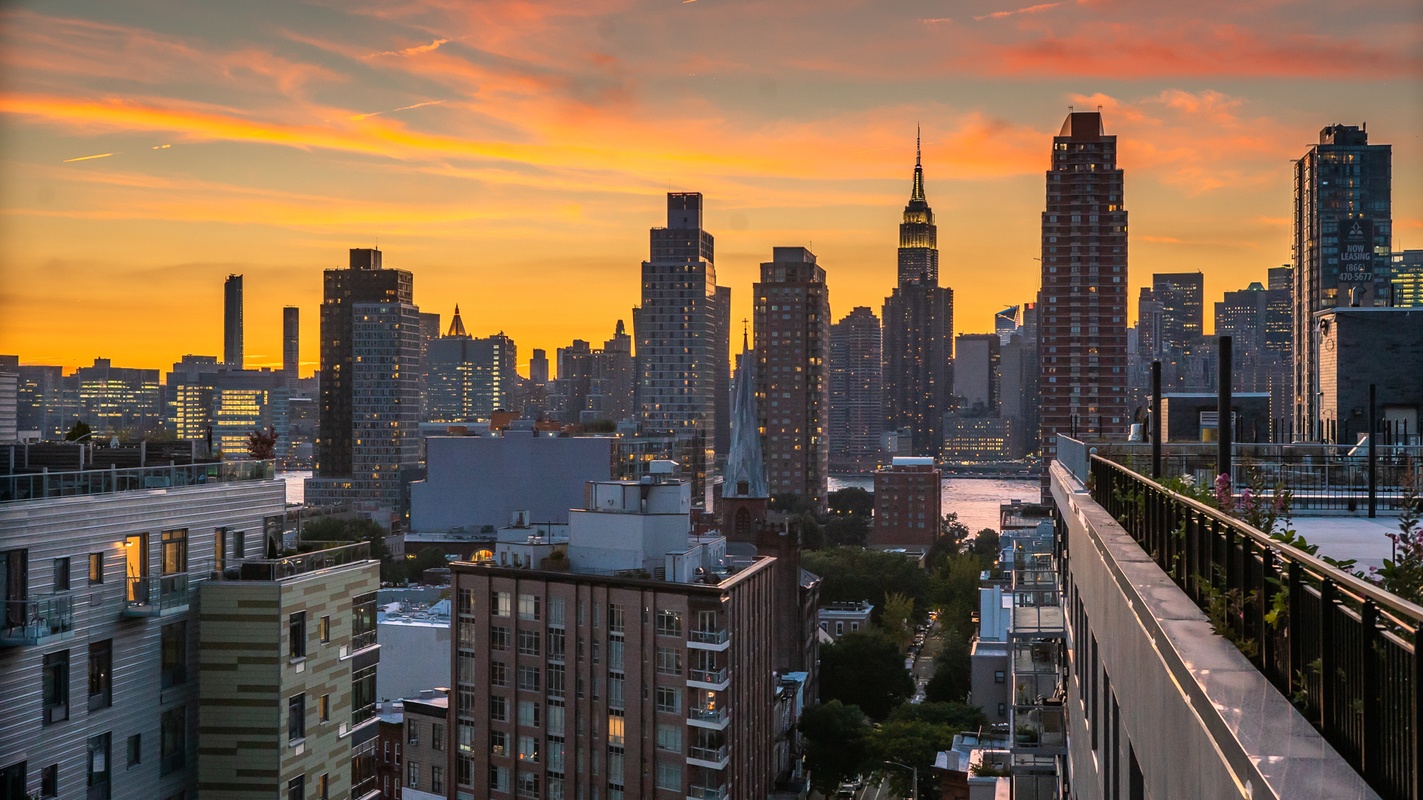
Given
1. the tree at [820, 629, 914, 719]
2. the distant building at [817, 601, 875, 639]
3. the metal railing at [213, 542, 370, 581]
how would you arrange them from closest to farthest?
the metal railing at [213, 542, 370, 581]
the tree at [820, 629, 914, 719]
the distant building at [817, 601, 875, 639]

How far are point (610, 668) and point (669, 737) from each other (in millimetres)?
2527

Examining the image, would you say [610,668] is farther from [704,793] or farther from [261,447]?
[261,447]

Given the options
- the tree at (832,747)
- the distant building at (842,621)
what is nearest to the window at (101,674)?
the tree at (832,747)

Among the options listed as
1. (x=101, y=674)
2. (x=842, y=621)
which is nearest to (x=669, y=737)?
(x=101, y=674)

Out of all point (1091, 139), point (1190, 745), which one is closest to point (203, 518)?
point (1190, 745)

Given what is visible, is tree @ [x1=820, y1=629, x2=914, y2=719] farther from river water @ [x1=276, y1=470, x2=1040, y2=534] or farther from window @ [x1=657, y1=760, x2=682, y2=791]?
river water @ [x1=276, y1=470, x2=1040, y2=534]

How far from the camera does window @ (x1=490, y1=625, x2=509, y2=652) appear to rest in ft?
107

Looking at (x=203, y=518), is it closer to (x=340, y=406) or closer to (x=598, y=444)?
(x=598, y=444)

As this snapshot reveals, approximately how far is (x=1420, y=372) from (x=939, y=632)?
170ft

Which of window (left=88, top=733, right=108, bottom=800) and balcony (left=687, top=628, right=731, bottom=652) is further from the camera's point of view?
balcony (left=687, top=628, right=731, bottom=652)

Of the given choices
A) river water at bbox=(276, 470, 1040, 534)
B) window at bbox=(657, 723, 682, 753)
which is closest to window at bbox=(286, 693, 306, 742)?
window at bbox=(657, 723, 682, 753)

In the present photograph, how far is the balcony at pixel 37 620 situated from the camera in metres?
11.9

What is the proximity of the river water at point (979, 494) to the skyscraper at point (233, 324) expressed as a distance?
83.6m

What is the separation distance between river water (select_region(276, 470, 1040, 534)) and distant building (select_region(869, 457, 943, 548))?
404 inches
